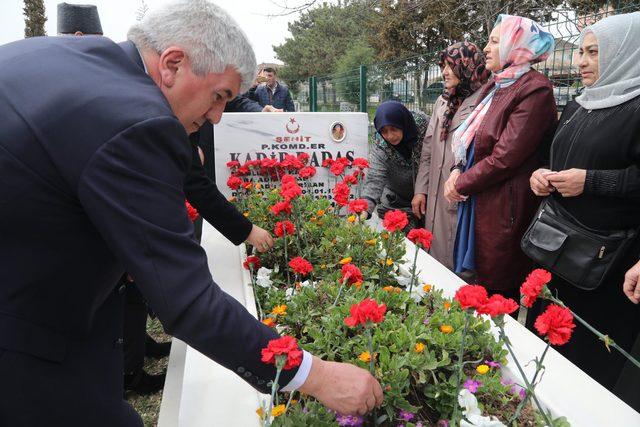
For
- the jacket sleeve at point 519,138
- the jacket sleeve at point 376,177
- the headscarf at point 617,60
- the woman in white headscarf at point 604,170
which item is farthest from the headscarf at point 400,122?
the headscarf at point 617,60

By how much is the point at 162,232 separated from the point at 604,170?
177cm

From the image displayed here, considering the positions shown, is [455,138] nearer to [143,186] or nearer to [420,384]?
[420,384]

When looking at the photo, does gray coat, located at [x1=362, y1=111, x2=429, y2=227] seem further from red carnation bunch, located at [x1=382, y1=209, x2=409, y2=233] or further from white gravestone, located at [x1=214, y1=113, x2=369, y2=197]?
red carnation bunch, located at [x1=382, y1=209, x2=409, y2=233]

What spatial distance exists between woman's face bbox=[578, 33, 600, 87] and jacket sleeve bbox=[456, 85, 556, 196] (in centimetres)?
19

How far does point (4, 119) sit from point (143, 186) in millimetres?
350

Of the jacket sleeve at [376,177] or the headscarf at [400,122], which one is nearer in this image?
the headscarf at [400,122]

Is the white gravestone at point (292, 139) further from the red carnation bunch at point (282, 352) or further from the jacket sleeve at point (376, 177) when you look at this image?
the red carnation bunch at point (282, 352)

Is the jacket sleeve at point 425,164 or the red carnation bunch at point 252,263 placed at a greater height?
the jacket sleeve at point 425,164

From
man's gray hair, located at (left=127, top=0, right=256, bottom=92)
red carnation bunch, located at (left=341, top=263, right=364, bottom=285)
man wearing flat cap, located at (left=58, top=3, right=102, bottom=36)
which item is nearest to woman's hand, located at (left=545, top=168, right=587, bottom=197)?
red carnation bunch, located at (left=341, top=263, right=364, bottom=285)

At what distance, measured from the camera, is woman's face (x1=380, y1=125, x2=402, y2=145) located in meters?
3.07

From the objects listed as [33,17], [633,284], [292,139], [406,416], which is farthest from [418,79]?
[33,17]

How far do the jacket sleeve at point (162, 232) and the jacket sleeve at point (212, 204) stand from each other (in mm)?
1065

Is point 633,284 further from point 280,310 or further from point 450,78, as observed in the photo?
point 450,78

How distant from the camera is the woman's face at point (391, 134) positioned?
3071 millimetres
